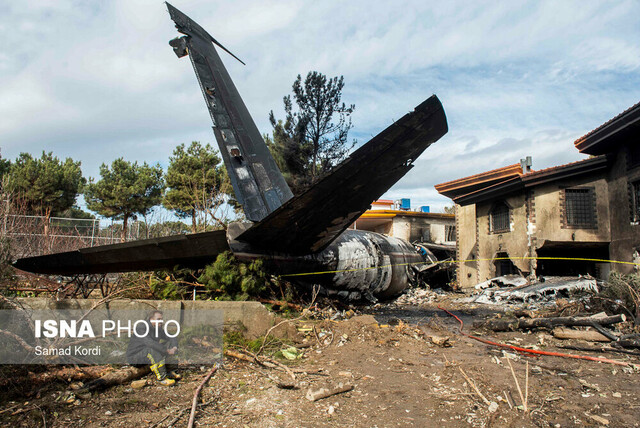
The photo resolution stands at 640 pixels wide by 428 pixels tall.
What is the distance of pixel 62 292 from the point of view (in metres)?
7.80

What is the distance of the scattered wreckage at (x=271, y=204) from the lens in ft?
19.2

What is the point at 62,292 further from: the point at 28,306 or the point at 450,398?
the point at 450,398

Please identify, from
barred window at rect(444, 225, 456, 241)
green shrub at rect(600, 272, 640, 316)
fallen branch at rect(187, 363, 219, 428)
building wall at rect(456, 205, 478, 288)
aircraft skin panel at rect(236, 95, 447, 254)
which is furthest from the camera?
barred window at rect(444, 225, 456, 241)

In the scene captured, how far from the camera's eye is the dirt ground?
11.7ft

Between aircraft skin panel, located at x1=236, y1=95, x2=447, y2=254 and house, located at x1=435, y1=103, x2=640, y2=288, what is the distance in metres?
10.8

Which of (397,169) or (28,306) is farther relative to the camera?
(397,169)

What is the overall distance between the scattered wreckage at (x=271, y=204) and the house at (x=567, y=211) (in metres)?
9.80

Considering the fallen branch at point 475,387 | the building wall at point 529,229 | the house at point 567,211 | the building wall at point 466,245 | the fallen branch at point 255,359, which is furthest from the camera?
the building wall at point 466,245

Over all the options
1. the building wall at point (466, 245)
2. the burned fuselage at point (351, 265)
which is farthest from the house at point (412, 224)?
the burned fuselage at point (351, 265)

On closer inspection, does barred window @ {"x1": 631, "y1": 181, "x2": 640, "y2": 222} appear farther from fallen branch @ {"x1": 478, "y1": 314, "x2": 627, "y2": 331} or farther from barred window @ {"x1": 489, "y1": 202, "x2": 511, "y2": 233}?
fallen branch @ {"x1": 478, "y1": 314, "x2": 627, "y2": 331}

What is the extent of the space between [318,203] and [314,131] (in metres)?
22.5

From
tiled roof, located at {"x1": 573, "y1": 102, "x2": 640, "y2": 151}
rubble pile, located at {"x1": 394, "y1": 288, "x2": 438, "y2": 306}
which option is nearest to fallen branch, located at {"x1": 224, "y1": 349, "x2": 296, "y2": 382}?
rubble pile, located at {"x1": 394, "y1": 288, "x2": 438, "y2": 306}

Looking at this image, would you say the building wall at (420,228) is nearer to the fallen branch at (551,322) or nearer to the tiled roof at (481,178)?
the tiled roof at (481,178)

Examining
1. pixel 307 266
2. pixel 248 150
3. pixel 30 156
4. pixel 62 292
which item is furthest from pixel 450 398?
pixel 30 156
